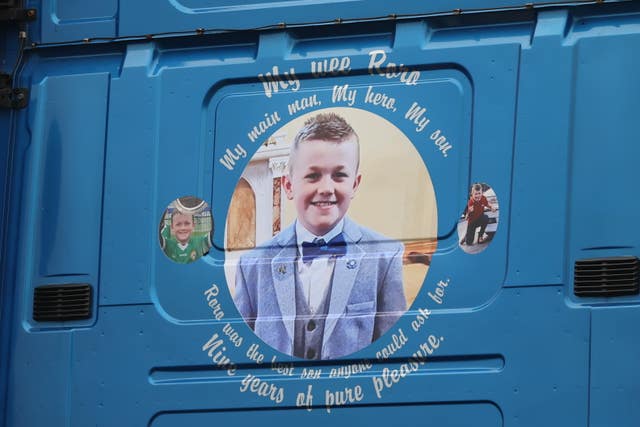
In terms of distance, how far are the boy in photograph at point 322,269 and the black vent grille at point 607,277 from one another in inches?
25.8

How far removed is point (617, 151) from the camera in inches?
210

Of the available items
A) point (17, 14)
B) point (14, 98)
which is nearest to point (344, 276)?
point (14, 98)

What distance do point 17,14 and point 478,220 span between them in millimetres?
2147

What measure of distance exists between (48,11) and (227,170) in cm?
111

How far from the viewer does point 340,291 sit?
18.2 feet

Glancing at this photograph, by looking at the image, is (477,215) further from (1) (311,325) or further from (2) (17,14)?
(2) (17,14)

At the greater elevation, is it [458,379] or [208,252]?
[208,252]

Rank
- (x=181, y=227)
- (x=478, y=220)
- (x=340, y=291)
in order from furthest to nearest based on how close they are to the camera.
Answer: (x=181, y=227)
(x=340, y=291)
(x=478, y=220)

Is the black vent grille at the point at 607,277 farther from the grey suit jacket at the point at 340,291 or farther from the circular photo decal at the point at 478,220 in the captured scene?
the grey suit jacket at the point at 340,291

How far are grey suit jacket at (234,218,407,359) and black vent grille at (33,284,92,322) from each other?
0.63m

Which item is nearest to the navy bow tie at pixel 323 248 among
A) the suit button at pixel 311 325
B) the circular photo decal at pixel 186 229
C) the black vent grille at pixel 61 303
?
the suit button at pixel 311 325

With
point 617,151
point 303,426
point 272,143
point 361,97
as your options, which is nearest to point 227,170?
point 272,143

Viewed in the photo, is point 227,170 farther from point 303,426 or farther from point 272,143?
point 303,426

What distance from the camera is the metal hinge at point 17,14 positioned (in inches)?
244
